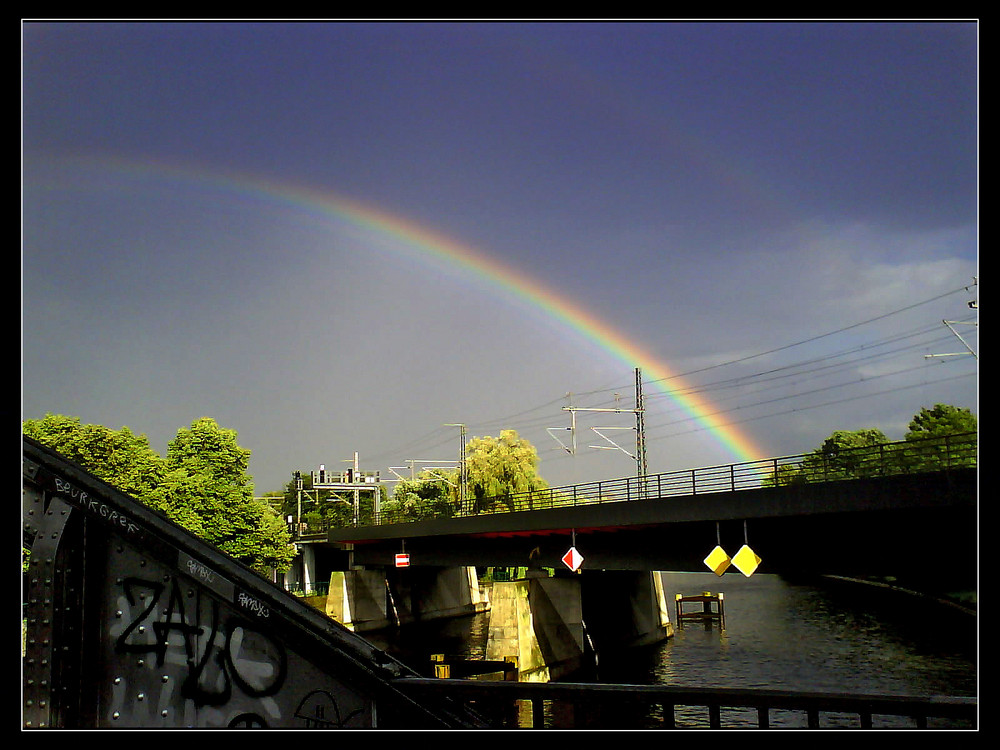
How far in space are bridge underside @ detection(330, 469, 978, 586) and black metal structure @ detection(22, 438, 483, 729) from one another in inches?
624

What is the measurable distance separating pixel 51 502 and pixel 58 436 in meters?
46.5

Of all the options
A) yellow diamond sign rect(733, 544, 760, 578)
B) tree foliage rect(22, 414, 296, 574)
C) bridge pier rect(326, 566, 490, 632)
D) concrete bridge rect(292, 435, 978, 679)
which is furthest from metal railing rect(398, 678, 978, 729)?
bridge pier rect(326, 566, 490, 632)

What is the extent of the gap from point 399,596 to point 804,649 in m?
31.6

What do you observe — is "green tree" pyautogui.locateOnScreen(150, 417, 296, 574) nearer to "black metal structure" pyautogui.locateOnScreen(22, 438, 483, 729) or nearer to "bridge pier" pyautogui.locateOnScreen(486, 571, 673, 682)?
"bridge pier" pyautogui.locateOnScreen(486, 571, 673, 682)

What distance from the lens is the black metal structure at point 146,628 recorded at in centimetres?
542

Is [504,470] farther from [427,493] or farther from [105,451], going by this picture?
[427,493]

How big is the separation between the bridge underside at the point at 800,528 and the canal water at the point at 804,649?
16.4 feet

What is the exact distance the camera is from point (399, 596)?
66.6 m

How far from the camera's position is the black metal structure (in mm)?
5422

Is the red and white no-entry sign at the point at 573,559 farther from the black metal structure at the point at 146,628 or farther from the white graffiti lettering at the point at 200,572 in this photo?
the white graffiti lettering at the point at 200,572

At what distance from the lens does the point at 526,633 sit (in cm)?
4175

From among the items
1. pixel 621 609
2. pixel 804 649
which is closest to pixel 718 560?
pixel 804 649

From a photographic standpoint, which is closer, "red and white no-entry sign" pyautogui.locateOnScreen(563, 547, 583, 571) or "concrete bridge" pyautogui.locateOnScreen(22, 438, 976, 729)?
"concrete bridge" pyautogui.locateOnScreen(22, 438, 976, 729)

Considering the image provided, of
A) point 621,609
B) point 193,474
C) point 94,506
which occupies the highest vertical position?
point 94,506
